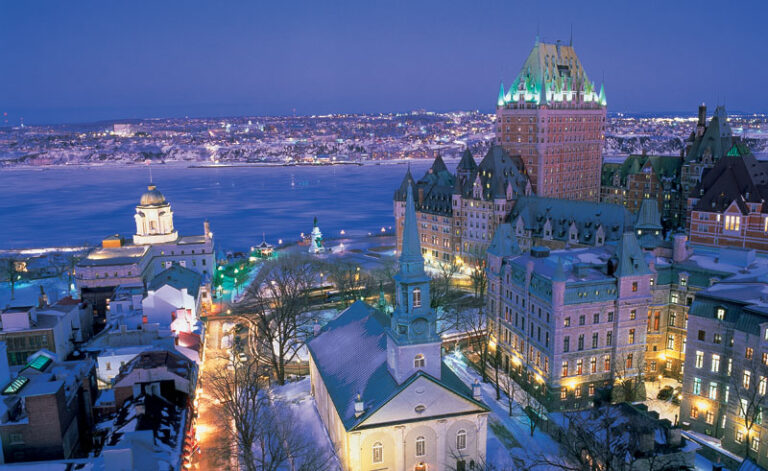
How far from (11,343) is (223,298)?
1361 inches

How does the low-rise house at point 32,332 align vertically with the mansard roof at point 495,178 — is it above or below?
below

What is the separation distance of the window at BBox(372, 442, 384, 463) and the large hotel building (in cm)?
8536

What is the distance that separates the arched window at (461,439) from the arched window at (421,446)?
231cm

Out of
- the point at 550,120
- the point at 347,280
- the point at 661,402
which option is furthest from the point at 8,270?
the point at 550,120

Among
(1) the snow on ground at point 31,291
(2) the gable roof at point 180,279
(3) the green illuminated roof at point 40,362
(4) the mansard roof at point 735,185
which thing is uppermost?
(4) the mansard roof at point 735,185

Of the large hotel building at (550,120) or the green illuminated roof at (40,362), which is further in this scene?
the large hotel building at (550,120)

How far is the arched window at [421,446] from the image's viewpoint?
3994 centimetres

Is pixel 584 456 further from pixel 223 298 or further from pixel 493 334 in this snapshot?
pixel 223 298

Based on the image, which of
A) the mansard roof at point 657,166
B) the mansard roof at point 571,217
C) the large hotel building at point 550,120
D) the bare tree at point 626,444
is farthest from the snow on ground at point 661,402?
the mansard roof at point 657,166

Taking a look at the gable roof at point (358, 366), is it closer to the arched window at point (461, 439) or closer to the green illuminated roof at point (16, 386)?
the arched window at point (461, 439)

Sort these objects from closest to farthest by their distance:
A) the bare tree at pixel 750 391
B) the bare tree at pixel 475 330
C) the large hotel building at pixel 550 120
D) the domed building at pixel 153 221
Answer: the bare tree at pixel 750 391, the bare tree at pixel 475 330, the domed building at pixel 153 221, the large hotel building at pixel 550 120

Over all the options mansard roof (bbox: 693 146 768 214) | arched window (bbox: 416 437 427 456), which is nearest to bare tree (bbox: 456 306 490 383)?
arched window (bbox: 416 437 427 456)

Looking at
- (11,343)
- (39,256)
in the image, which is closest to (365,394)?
(11,343)

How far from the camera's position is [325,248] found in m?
114
